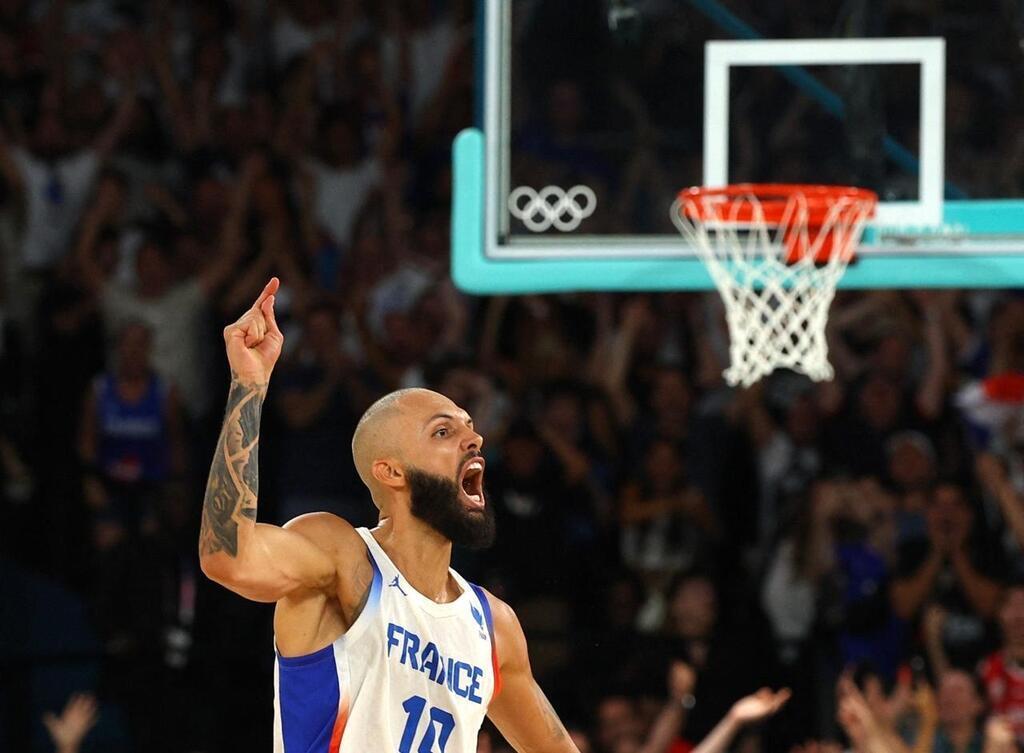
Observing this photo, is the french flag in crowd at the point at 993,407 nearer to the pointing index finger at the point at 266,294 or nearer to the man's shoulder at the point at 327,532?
the man's shoulder at the point at 327,532

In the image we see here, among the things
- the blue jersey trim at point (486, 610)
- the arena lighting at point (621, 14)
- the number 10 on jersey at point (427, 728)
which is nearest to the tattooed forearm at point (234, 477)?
the number 10 on jersey at point (427, 728)

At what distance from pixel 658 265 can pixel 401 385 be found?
3.28 meters

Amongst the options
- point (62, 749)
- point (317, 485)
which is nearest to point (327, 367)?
point (317, 485)

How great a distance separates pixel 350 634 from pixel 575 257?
268 cm

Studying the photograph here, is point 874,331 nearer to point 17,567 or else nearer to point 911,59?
point 911,59

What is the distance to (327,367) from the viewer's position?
9.90m

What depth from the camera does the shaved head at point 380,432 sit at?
474 cm

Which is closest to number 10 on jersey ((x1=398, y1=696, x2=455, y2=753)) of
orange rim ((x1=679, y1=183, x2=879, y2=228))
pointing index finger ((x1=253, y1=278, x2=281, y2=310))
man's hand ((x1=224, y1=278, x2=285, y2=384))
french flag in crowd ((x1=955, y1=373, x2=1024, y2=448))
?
man's hand ((x1=224, y1=278, x2=285, y2=384))

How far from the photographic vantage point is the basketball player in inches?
167

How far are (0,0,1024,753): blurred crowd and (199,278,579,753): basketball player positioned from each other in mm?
3226

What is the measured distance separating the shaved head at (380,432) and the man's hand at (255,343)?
554mm

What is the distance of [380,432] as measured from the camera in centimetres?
475

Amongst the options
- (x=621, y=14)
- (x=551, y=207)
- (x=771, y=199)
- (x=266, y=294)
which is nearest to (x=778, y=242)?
(x=771, y=199)

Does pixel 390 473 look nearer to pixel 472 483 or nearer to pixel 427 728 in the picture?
pixel 472 483
